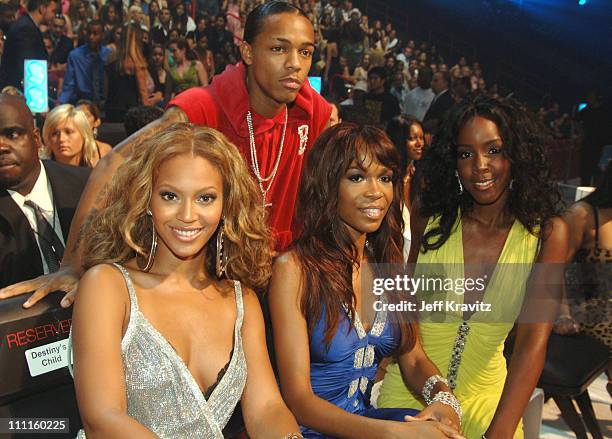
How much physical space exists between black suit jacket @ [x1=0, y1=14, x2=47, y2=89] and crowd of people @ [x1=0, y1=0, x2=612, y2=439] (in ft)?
13.9

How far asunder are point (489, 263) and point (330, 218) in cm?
64

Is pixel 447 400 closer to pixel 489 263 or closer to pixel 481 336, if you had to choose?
pixel 481 336

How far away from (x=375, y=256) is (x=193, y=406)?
77 cm

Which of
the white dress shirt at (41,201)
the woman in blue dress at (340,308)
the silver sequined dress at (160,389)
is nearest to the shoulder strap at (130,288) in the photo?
the silver sequined dress at (160,389)

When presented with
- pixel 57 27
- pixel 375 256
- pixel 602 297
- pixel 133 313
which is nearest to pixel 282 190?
pixel 375 256

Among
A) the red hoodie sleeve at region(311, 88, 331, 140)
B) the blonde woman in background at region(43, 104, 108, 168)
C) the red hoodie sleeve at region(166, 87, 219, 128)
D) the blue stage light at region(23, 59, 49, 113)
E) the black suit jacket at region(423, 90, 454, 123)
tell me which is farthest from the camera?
the black suit jacket at region(423, 90, 454, 123)

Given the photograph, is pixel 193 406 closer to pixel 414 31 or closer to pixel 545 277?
pixel 545 277

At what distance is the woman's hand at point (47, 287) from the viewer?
5.75 feet

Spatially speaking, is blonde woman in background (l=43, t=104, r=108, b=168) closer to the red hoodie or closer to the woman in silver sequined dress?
the red hoodie

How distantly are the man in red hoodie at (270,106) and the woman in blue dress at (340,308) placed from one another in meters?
0.44

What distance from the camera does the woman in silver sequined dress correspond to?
5.13 ft

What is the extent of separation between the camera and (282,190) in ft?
8.53

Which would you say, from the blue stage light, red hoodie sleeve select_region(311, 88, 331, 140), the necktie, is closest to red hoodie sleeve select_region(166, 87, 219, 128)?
red hoodie sleeve select_region(311, 88, 331, 140)

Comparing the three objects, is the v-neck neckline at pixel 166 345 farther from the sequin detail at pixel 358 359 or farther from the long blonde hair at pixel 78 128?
the long blonde hair at pixel 78 128
